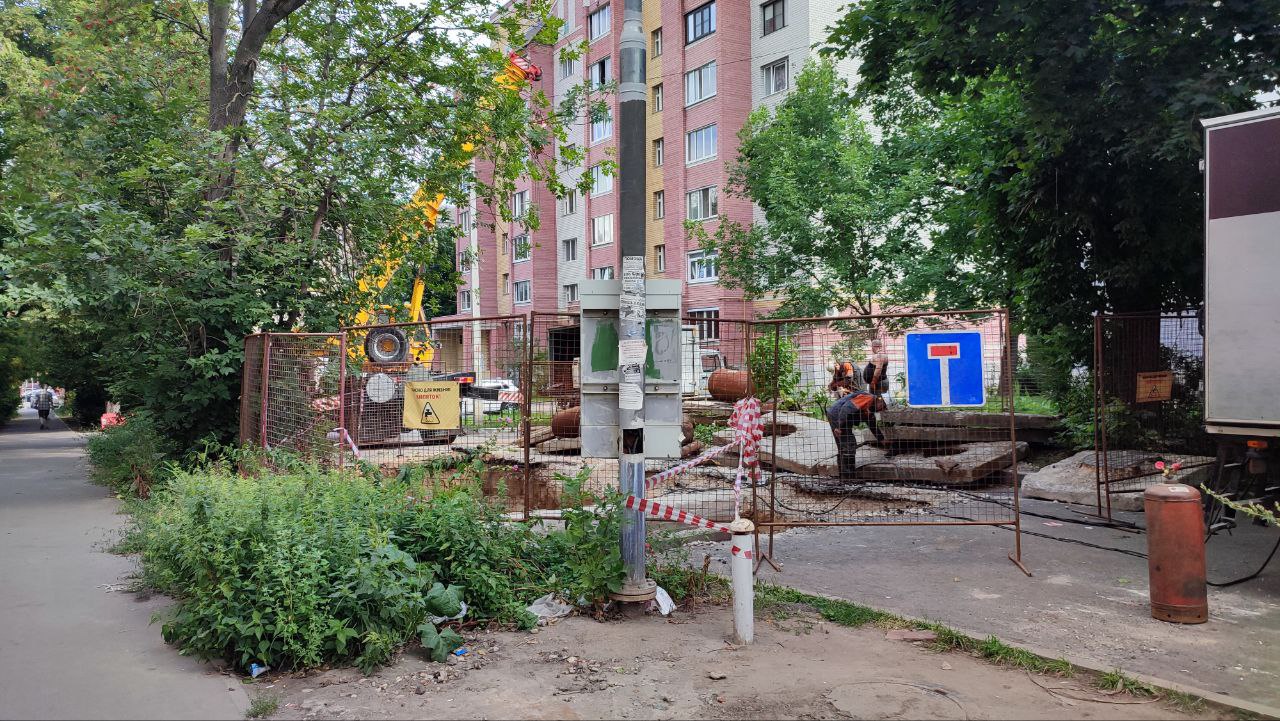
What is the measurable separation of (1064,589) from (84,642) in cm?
747

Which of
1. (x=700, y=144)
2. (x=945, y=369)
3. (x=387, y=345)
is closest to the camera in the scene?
(x=945, y=369)

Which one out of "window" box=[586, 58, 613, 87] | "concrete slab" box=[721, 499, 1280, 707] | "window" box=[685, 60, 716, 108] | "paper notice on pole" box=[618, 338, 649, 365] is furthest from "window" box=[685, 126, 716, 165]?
"paper notice on pole" box=[618, 338, 649, 365]

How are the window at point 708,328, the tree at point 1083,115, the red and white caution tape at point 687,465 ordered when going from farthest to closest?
1. the tree at point 1083,115
2. the window at point 708,328
3. the red and white caution tape at point 687,465

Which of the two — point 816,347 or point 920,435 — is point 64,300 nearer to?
point 816,347

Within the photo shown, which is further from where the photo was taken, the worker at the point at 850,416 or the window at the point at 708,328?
the worker at the point at 850,416

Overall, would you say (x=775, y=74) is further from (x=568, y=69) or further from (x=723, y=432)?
(x=723, y=432)

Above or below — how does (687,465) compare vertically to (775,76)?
below

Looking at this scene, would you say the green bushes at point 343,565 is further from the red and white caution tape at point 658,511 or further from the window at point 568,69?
the window at point 568,69

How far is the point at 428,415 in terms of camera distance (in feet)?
27.3

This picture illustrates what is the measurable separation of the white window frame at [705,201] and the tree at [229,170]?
62.9 feet

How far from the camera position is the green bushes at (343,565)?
197 inches

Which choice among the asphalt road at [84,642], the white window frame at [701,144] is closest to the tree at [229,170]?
the asphalt road at [84,642]

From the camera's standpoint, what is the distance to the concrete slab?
204 inches

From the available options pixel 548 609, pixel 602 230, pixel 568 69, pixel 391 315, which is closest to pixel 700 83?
pixel 602 230
